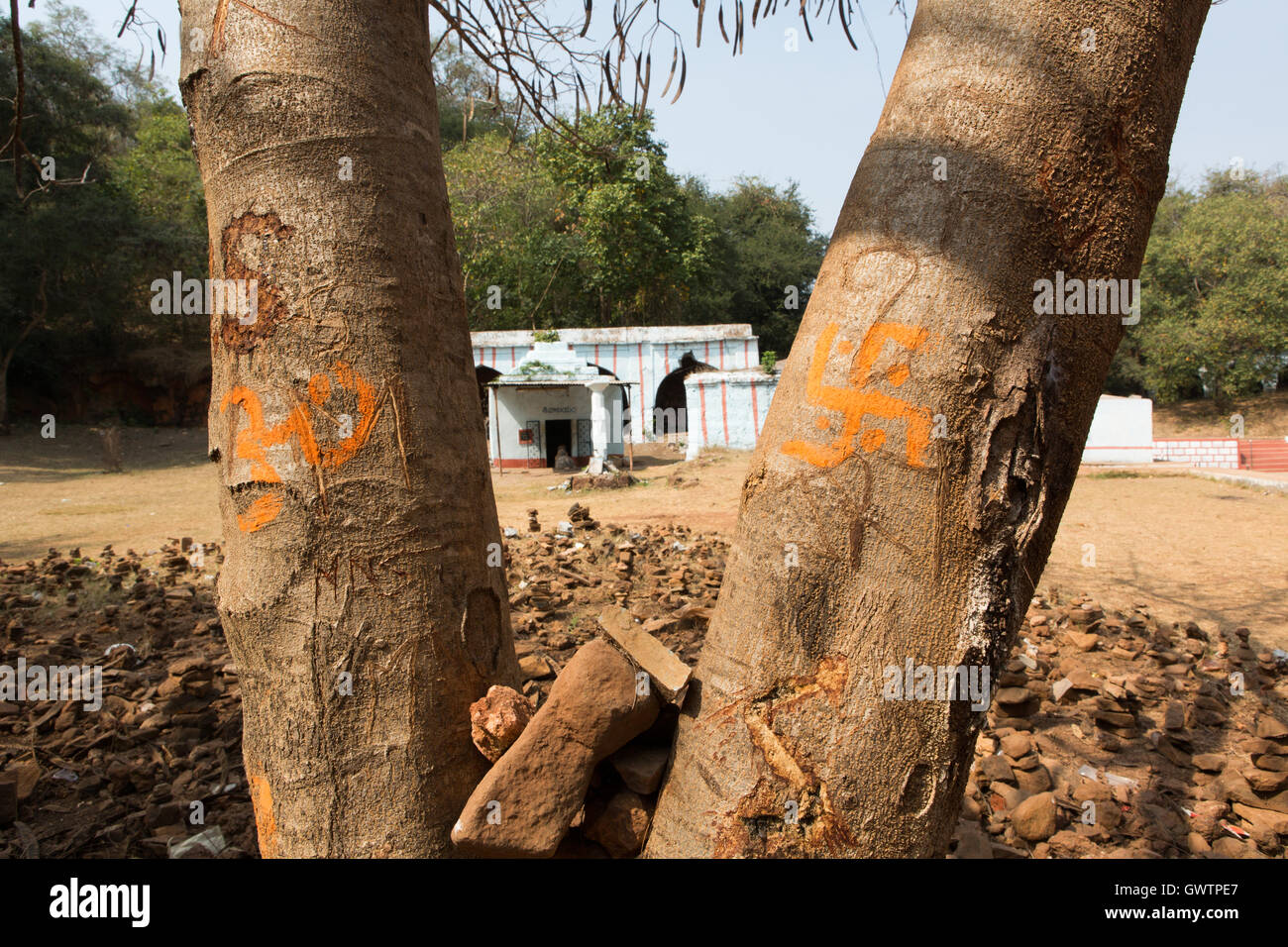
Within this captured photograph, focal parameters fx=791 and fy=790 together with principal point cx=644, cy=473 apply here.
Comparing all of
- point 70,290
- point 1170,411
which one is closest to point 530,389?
point 70,290

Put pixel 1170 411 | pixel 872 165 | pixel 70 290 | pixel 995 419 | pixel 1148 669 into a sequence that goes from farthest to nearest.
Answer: pixel 1170 411 → pixel 70 290 → pixel 1148 669 → pixel 872 165 → pixel 995 419

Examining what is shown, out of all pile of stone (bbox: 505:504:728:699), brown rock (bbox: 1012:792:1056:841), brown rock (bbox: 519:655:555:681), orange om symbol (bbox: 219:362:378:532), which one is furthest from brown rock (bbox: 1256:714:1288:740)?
orange om symbol (bbox: 219:362:378:532)

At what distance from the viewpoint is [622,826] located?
1546 mm

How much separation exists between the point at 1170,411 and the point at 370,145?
3092 cm

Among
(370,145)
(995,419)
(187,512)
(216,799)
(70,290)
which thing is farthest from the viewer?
(70,290)

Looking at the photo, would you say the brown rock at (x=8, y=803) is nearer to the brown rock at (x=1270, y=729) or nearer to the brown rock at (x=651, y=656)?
the brown rock at (x=651, y=656)

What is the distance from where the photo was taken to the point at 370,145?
1569 millimetres

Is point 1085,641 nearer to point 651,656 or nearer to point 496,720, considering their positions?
point 651,656

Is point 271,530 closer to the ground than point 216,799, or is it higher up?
higher up

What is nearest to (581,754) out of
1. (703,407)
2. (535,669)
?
(535,669)

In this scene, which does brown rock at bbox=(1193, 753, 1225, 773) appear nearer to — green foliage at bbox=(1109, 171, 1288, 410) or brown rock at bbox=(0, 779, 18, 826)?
brown rock at bbox=(0, 779, 18, 826)

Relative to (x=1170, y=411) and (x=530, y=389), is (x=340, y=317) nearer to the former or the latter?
(x=530, y=389)

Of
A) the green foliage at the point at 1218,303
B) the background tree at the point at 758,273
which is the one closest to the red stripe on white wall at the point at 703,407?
the background tree at the point at 758,273

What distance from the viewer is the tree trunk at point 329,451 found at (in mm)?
1508
